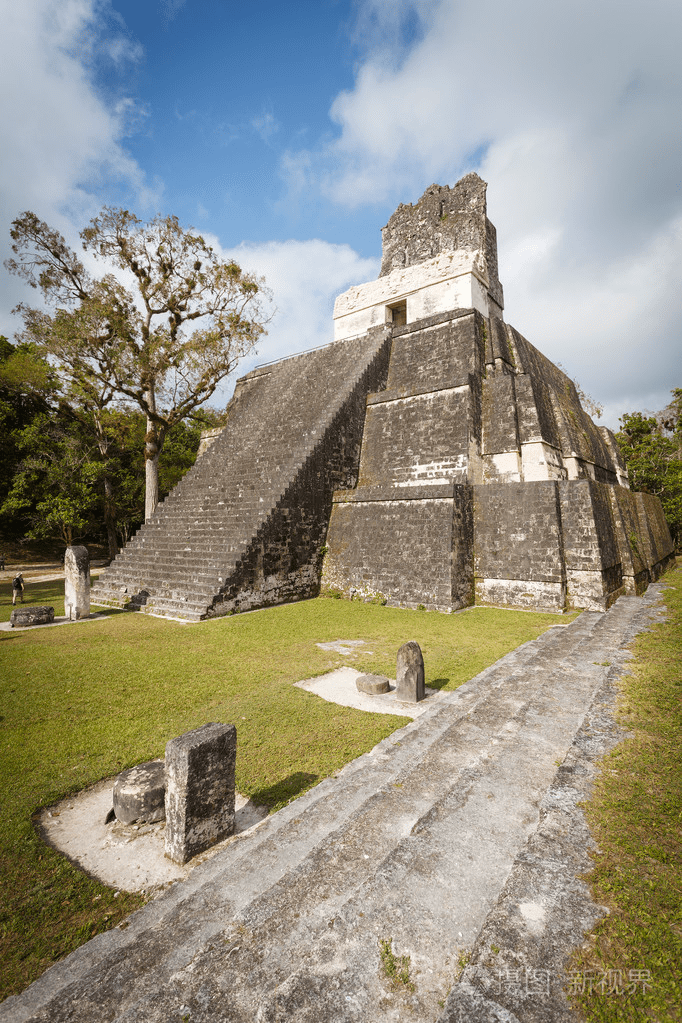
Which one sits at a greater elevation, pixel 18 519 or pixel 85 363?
pixel 85 363

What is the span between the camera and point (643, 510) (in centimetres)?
1378

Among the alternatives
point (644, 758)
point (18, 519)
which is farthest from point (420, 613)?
point (18, 519)

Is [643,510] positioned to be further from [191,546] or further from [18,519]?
[18,519]

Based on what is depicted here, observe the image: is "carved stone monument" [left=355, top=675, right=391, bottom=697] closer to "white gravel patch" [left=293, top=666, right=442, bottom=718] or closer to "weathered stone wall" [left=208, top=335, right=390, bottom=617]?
"white gravel patch" [left=293, top=666, right=442, bottom=718]

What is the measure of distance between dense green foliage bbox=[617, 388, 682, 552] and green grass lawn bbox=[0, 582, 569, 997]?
1692 cm

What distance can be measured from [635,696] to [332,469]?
9.57 metres

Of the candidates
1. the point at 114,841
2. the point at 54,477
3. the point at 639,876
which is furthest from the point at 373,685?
the point at 54,477

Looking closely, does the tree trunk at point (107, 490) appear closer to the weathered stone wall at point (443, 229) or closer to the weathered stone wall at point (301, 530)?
the weathered stone wall at point (301, 530)

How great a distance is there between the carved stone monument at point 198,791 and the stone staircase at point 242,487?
645cm

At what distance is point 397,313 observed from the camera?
61.5 ft

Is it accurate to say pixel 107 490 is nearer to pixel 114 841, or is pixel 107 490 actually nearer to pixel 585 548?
pixel 585 548

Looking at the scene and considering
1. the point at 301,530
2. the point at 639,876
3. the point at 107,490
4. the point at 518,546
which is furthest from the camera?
the point at 107,490

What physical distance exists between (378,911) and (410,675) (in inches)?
126

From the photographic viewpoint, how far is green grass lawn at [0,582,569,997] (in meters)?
2.37
